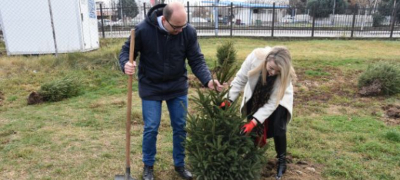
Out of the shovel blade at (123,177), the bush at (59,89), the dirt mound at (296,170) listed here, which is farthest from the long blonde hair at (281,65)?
the bush at (59,89)

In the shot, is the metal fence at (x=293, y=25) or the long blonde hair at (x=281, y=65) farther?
the metal fence at (x=293, y=25)

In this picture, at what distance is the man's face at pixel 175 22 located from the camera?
8.26ft

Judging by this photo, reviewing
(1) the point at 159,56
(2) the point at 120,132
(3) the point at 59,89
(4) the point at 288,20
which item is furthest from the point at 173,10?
(4) the point at 288,20

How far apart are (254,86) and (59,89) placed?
4933mm

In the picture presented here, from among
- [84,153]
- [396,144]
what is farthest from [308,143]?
[84,153]

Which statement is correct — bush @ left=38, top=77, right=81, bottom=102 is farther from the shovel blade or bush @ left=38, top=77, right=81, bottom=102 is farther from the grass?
the shovel blade

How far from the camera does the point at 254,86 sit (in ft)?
9.78

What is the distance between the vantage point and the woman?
2.69 m

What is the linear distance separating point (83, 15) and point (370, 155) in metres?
10.6

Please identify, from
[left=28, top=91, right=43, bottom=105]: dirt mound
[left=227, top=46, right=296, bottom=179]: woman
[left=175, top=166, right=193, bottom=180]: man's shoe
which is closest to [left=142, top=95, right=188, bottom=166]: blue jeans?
[left=175, top=166, right=193, bottom=180]: man's shoe

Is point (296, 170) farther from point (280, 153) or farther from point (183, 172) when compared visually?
point (183, 172)

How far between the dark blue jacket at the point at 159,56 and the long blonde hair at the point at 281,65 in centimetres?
52

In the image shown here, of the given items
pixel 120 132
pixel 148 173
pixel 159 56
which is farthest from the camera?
pixel 120 132

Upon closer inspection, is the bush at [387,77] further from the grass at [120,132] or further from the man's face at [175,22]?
the man's face at [175,22]
